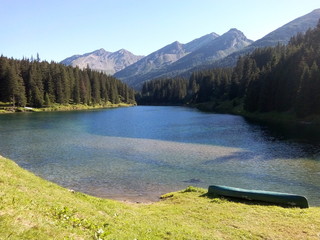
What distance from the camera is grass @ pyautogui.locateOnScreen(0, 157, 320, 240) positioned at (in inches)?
507

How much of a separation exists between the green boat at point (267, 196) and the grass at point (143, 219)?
1081 millimetres

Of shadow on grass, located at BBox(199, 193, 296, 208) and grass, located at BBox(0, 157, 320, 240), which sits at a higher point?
grass, located at BBox(0, 157, 320, 240)

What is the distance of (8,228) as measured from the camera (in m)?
11.7

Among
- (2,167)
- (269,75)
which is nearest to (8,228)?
(2,167)

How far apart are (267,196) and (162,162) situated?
923 inches

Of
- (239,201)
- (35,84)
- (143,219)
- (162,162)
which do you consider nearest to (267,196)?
(239,201)

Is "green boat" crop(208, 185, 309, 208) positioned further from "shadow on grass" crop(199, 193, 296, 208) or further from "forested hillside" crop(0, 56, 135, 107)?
"forested hillside" crop(0, 56, 135, 107)

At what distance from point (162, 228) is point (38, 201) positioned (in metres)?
7.34

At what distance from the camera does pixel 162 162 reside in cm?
4675

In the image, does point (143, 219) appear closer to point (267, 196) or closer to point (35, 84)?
point (267, 196)

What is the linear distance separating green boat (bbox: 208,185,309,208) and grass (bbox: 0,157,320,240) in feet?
3.55

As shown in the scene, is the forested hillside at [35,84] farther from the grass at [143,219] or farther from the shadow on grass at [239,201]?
the shadow on grass at [239,201]

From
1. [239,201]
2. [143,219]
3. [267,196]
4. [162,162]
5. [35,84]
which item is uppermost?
[35,84]

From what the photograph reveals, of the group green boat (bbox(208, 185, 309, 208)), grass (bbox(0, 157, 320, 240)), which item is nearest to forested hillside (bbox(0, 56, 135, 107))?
grass (bbox(0, 157, 320, 240))
